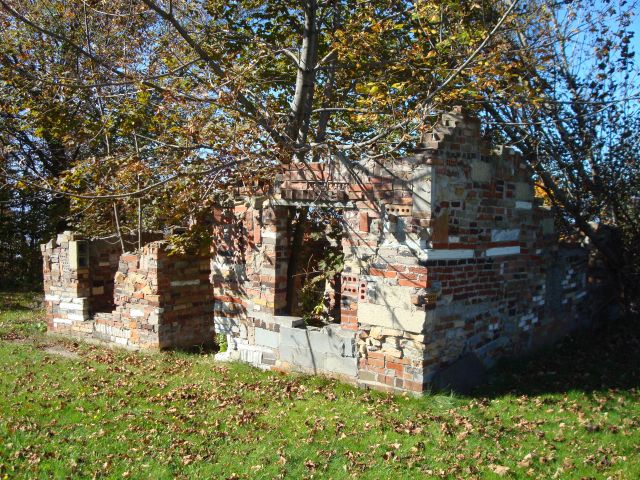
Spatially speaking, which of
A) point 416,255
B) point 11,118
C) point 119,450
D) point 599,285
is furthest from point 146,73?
point 599,285

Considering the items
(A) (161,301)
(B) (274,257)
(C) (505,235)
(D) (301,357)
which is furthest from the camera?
(A) (161,301)

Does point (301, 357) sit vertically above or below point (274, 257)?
below

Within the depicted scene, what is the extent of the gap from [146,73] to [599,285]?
845cm

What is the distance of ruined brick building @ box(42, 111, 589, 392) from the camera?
631cm

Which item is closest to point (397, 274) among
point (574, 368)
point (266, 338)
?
point (266, 338)

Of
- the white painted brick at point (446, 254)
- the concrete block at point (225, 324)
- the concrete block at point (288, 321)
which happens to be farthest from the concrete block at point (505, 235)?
the concrete block at point (225, 324)

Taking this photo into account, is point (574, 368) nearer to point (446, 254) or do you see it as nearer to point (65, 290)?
point (446, 254)

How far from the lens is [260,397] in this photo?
655 cm

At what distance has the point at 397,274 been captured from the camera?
6383 millimetres

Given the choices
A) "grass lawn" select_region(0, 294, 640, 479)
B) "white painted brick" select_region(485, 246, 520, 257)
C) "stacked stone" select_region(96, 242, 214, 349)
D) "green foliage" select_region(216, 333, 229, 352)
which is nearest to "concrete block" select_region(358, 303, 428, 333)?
"grass lawn" select_region(0, 294, 640, 479)

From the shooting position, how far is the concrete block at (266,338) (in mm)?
7387

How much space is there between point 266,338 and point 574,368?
397cm

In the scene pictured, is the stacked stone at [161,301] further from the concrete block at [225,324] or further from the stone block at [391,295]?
the stone block at [391,295]

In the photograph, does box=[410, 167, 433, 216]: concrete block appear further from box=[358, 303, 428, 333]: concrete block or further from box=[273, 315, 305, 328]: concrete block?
box=[273, 315, 305, 328]: concrete block
